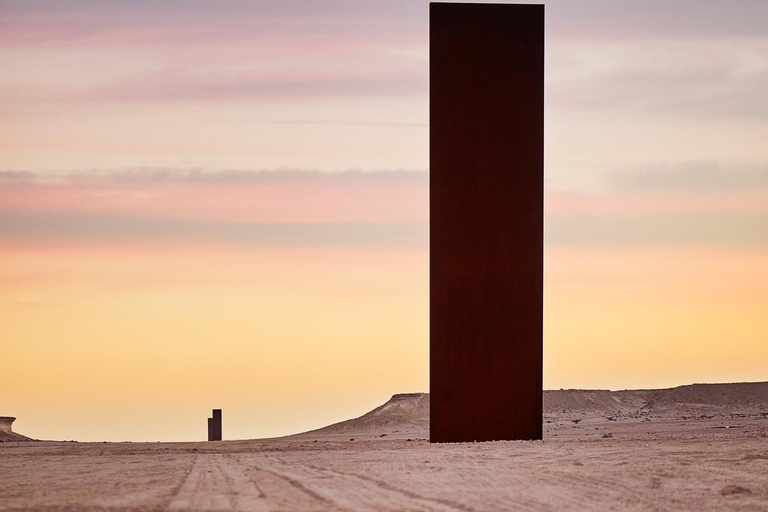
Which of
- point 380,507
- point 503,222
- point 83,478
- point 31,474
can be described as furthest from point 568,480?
point 503,222

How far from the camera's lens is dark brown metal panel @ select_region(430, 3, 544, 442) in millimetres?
12828

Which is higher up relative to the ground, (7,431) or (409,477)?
(409,477)

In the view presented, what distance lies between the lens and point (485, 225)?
12.9 meters

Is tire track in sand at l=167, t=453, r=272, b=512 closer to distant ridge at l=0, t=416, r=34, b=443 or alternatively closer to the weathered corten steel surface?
the weathered corten steel surface

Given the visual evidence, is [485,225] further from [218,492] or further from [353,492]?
[218,492]

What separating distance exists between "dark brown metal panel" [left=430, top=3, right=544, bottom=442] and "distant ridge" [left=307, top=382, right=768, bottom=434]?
11167 mm

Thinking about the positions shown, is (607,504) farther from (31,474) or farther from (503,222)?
(503,222)

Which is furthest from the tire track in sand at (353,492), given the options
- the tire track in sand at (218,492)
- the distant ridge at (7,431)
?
the distant ridge at (7,431)

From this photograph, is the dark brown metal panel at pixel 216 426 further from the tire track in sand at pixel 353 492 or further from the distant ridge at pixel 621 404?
the tire track in sand at pixel 353 492

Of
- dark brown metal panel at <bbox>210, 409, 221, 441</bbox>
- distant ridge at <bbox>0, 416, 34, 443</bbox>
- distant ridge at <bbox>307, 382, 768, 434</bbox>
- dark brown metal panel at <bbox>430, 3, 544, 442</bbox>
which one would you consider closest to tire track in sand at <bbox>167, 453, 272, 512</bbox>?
dark brown metal panel at <bbox>430, 3, 544, 442</bbox>

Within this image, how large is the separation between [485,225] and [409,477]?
5316mm

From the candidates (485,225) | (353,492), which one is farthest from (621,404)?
(353,492)

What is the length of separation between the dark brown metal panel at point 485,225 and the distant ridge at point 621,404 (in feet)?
36.6

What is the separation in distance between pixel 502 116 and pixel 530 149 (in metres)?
0.52
